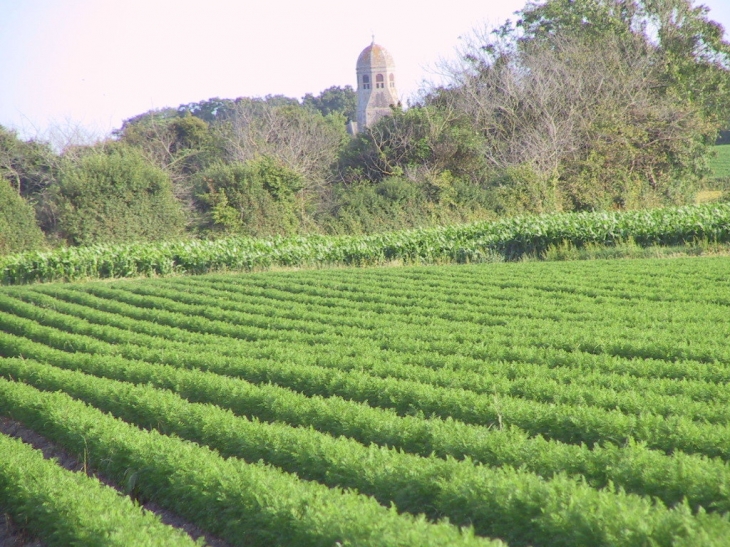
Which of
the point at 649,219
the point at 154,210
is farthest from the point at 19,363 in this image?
the point at 649,219

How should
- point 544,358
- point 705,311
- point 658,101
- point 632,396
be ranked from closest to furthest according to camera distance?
point 632,396, point 544,358, point 705,311, point 658,101

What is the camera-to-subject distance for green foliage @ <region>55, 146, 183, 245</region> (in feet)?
71.8

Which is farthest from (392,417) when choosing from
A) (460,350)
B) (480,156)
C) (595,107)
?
(595,107)

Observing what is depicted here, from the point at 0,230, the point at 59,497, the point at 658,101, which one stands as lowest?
the point at 59,497

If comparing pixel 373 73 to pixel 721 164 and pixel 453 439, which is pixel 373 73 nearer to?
pixel 721 164

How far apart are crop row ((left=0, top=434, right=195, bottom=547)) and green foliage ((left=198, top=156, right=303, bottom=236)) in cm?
1882

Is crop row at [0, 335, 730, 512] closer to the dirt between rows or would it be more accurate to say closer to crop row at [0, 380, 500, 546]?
crop row at [0, 380, 500, 546]

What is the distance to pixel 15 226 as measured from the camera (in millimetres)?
20781

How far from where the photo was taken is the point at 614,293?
12102 millimetres

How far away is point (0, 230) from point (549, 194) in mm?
19799

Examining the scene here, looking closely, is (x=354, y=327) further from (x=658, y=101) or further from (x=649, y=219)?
(x=658, y=101)

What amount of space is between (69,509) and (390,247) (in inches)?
639

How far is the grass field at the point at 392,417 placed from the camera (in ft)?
14.2

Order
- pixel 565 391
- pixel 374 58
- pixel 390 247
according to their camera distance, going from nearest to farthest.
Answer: pixel 565 391 < pixel 390 247 < pixel 374 58
